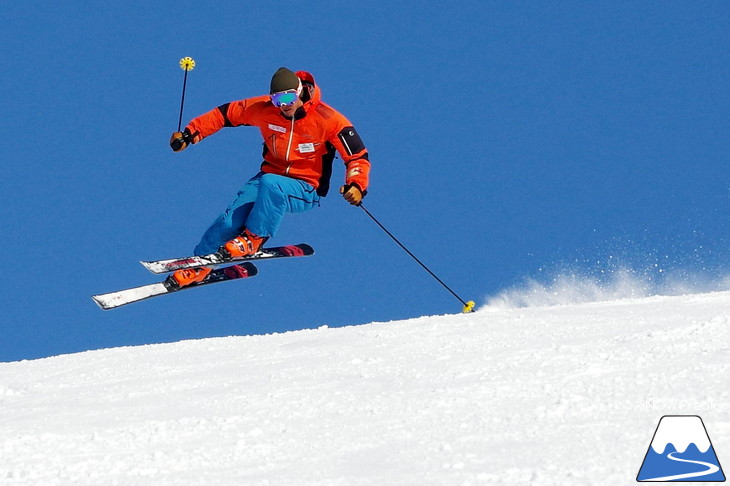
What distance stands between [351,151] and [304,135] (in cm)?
44

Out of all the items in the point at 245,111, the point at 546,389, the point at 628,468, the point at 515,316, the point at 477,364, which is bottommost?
the point at 628,468

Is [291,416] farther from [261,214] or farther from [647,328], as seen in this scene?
[261,214]

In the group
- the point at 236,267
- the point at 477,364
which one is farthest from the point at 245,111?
the point at 477,364

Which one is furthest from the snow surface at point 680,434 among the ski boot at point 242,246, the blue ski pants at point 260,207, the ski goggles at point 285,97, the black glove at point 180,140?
the black glove at point 180,140

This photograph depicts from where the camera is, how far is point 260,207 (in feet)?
28.9

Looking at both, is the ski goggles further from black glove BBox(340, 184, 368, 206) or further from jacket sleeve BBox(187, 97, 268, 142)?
black glove BBox(340, 184, 368, 206)

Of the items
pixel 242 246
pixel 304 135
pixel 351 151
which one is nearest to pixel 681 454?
pixel 351 151

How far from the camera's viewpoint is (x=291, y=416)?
14.3 feet

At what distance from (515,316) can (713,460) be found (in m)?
3.53

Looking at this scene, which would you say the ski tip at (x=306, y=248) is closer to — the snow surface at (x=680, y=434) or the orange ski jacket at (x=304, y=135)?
the orange ski jacket at (x=304, y=135)

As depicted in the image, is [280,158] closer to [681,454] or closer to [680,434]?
[680,434]

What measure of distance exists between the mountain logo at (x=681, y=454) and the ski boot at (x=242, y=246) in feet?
18.7

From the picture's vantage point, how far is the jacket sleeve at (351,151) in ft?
27.8

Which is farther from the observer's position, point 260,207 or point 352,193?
point 260,207
